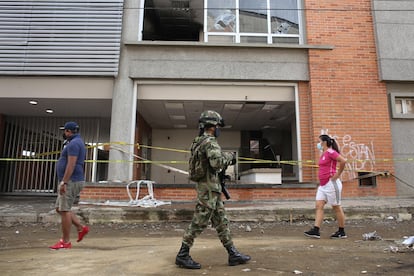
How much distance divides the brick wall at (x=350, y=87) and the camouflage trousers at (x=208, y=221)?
554 centimetres

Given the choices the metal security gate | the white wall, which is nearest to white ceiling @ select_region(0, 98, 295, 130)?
the metal security gate

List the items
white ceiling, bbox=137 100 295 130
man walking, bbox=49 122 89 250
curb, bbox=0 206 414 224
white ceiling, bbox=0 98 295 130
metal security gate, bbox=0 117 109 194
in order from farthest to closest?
1. metal security gate, bbox=0 117 109 194
2. white ceiling, bbox=137 100 295 130
3. white ceiling, bbox=0 98 295 130
4. curb, bbox=0 206 414 224
5. man walking, bbox=49 122 89 250

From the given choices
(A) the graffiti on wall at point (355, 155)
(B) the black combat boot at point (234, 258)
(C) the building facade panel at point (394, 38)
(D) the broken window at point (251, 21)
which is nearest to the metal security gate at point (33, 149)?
(D) the broken window at point (251, 21)

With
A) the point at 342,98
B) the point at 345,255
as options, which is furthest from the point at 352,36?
the point at 345,255

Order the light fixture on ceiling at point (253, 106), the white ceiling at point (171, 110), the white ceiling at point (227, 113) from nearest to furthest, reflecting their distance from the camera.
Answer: the white ceiling at point (171, 110) → the light fixture on ceiling at point (253, 106) → the white ceiling at point (227, 113)

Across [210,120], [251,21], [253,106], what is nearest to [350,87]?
[253,106]

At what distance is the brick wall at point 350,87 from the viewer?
8414 mm

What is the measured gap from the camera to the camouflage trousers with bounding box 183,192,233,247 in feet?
11.2

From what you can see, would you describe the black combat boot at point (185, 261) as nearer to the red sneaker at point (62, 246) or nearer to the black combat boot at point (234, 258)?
the black combat boot at point (234, 258)

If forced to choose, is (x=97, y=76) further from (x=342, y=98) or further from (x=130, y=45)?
(x=342, y=98)

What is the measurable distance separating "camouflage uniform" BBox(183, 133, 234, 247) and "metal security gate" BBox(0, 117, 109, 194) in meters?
8.91

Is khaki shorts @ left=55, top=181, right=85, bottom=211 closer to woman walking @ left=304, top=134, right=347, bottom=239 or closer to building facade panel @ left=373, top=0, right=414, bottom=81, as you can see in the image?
woman walking @ left=304, top=134, right=347, bottom=239

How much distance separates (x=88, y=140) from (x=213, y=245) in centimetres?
853

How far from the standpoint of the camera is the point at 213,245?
4559 millimetres
